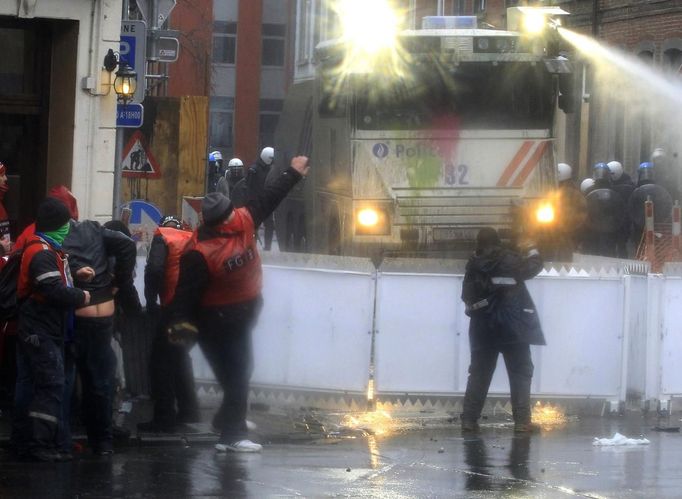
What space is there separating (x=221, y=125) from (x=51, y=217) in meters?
54.8

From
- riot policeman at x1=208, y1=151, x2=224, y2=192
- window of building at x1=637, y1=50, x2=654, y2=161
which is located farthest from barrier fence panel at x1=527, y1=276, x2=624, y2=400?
window of building at x1=637, y1=50, x2=654, y2=161

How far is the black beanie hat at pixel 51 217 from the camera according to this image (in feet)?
31.3

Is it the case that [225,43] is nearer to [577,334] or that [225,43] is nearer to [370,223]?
[370,223]

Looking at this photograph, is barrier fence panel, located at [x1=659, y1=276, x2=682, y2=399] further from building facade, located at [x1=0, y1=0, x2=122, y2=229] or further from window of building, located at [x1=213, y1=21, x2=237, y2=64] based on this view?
window of building, located at [x1=213, y1=21, x2=237, y2=64]

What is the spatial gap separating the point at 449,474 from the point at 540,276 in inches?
131

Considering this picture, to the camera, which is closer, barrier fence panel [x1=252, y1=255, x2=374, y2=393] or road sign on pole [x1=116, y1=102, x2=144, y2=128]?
barrier fence panel [x1=252, y1=255, x2=374, y2=393]

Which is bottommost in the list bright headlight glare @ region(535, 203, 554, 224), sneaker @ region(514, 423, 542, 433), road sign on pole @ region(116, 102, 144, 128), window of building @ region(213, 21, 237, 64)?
sneaker @ region(514, 423, 542, 433)

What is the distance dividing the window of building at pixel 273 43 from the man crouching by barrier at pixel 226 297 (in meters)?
55.6

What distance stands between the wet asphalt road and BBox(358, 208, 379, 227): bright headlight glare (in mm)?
5341

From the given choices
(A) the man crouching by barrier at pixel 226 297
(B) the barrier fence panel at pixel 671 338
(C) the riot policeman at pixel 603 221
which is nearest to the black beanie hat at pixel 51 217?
(A) the man crouching by barrier at pixel 226 297

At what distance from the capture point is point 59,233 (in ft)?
31.6

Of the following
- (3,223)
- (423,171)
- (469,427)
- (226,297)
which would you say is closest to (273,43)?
(423,171)

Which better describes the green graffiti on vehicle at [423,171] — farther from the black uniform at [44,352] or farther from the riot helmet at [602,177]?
the black uniform at [44,352]

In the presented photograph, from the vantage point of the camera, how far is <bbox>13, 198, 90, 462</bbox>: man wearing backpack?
9492 millimetres
